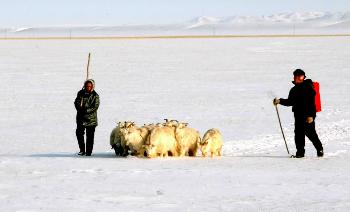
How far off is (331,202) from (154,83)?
1719 cm

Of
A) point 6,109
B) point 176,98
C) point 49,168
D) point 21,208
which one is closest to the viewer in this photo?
point 21,208

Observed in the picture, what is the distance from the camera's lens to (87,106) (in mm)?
10219

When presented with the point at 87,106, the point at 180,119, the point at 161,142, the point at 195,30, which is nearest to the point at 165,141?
the point at 161,142

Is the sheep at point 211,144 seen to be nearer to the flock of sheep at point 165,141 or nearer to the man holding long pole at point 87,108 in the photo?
the flock of sheep at point 165,141

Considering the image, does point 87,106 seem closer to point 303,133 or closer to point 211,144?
point 211,144

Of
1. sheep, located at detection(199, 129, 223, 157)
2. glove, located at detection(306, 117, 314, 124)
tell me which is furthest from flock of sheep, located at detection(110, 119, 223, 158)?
glove, located at detection(306, 117, 314, 124)

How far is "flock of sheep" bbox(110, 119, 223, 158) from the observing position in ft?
31.6

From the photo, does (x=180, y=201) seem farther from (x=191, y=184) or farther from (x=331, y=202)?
(x=331, y=202)

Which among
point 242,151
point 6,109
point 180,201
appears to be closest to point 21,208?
point 180,201

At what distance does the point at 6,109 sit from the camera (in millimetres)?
17891

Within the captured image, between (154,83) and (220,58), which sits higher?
(220,58)

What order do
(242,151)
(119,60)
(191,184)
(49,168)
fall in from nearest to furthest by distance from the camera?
(191,184)
(49,168)
(242,151)
(119,60)

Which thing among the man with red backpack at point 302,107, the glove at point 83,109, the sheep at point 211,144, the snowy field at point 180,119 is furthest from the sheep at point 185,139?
the glove at point 83,109

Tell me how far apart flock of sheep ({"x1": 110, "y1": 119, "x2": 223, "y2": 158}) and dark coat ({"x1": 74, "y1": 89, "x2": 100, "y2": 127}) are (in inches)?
21.3
